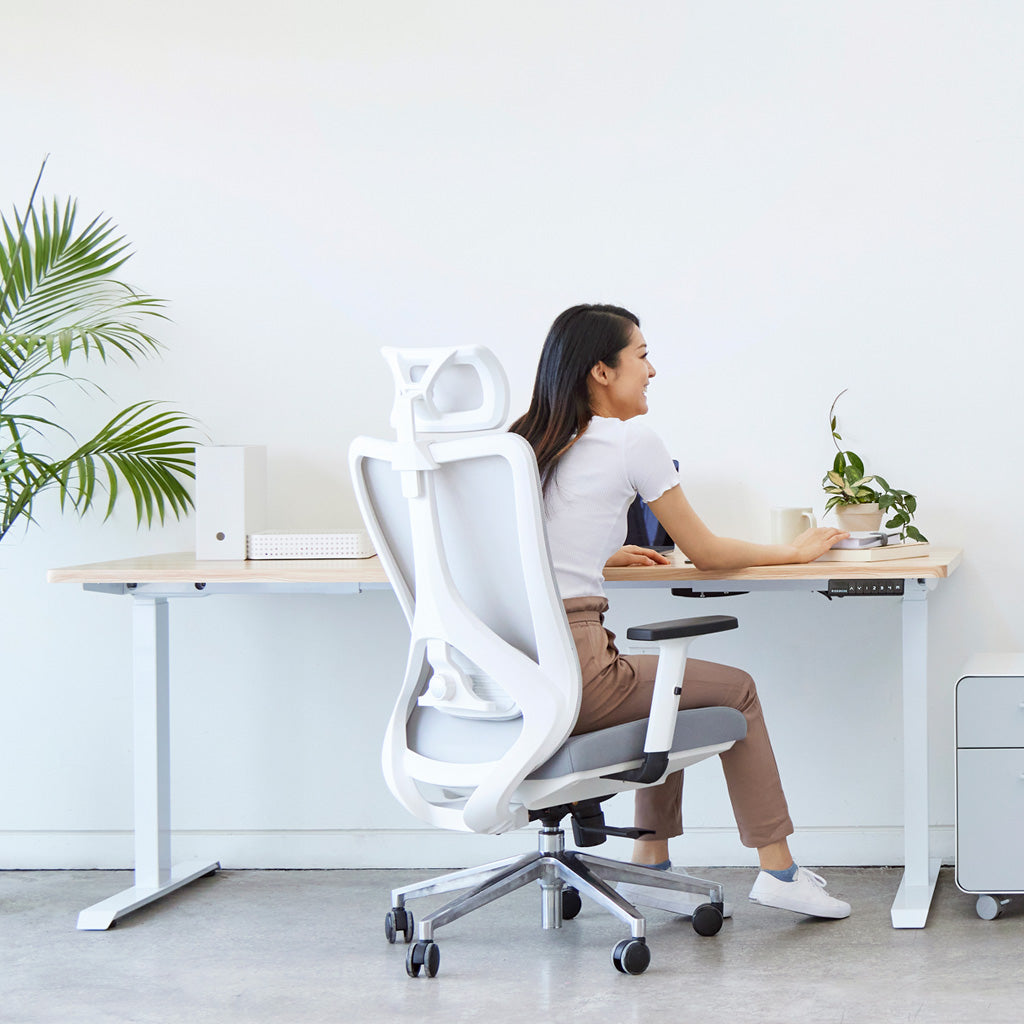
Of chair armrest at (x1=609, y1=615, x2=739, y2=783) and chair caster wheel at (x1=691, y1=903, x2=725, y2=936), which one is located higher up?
chair armrest at (x1=609, y1=615, x2=739, y2=783)

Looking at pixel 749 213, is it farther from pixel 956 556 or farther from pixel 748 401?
pixel 956 556

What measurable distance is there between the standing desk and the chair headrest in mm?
572

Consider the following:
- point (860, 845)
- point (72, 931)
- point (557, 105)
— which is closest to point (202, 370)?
point (557, 105)

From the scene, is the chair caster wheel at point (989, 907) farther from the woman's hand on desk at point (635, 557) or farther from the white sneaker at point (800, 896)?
the woman's hand on desk at point (635, 557)

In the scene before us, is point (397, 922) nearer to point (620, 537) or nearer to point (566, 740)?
point (566, 740)

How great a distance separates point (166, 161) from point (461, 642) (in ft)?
6.79

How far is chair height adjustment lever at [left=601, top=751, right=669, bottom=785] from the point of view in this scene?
2.47 meters

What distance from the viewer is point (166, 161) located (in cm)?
373

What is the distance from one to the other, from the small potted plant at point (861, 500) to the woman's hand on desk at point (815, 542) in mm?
255

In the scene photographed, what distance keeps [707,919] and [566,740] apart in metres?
0.72

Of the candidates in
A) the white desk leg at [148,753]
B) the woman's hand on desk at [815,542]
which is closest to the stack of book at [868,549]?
the woman's hand on desk at [815,542]

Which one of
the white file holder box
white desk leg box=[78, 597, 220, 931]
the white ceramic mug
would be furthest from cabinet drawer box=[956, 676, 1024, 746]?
white desk leg box=[78, 597, 220, 931]

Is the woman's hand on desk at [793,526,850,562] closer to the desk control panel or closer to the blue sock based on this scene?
the desk control panel

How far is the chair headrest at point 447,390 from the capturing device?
92.8 inches
